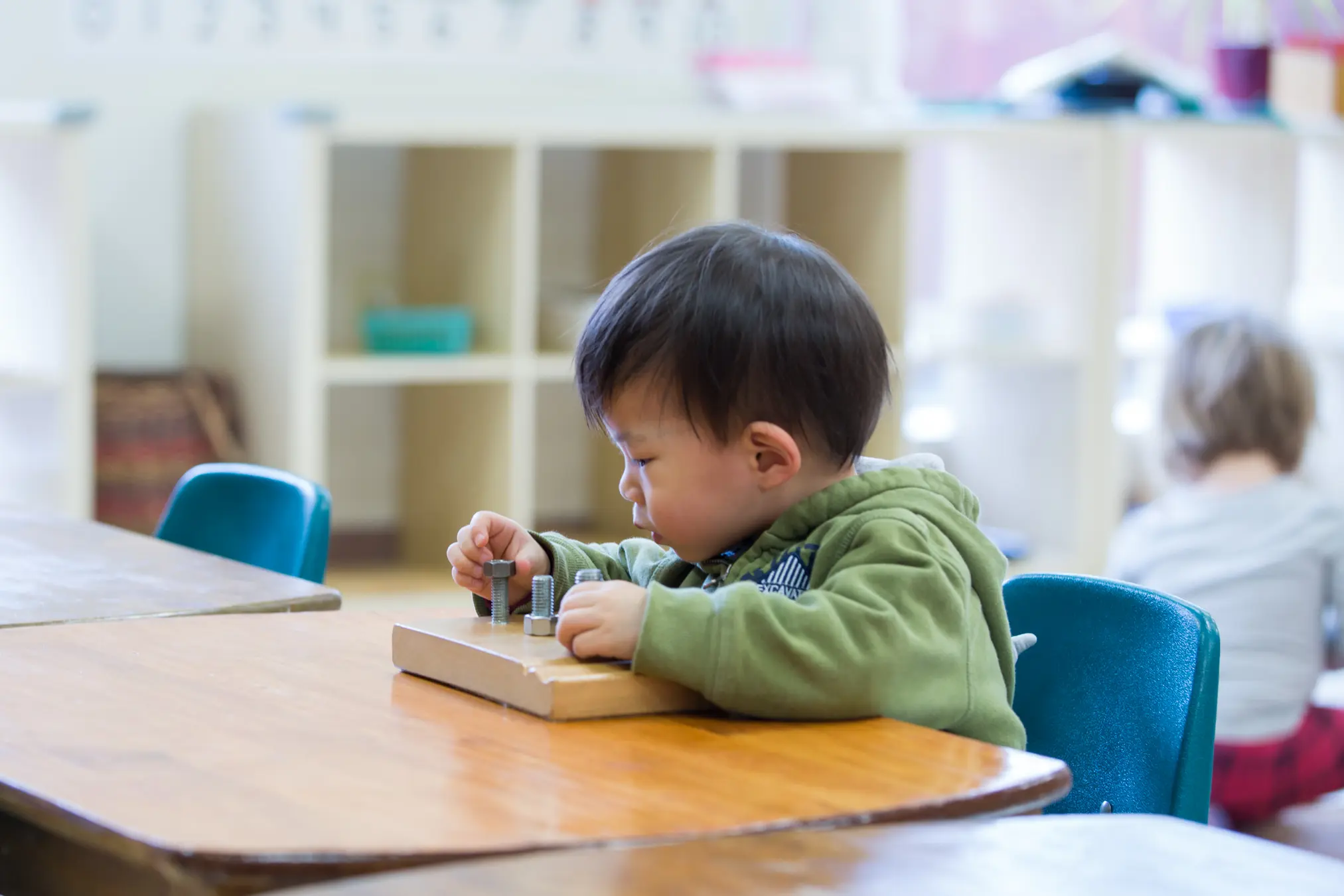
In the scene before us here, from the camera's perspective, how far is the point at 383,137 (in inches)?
120

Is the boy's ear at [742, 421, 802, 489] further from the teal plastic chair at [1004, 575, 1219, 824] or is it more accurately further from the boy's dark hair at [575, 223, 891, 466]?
the teal plastic chair at [1004, 575, 1219, 824]

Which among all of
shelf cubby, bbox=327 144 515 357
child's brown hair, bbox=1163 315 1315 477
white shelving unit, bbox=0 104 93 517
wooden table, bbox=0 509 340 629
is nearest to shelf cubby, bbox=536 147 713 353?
shelf cubby, bbox=327 144 515 357

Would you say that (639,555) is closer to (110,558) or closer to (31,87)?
(110,558)

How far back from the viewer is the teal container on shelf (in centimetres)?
319

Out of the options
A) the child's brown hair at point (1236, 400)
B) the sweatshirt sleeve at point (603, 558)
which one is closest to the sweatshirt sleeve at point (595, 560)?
the sweatshirt sleeve at point (603, 558)

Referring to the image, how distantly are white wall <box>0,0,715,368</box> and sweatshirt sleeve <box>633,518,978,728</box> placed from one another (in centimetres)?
264

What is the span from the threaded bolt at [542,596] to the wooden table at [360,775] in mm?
91

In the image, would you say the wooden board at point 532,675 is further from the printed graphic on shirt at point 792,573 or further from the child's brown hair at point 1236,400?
the child's brown hair at point 1236,400

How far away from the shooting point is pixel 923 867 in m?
0.73

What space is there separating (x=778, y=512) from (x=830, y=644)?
19cm

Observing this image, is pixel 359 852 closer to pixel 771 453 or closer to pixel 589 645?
pixel 589 645

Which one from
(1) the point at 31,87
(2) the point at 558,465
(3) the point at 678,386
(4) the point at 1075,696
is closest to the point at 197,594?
(3) the point at 678,386

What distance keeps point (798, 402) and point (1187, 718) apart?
343 mm

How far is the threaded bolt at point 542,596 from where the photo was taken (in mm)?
1129
